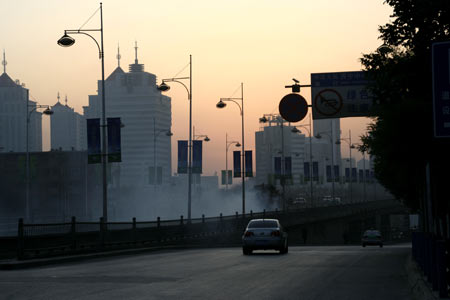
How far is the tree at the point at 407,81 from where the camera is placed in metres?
18.5

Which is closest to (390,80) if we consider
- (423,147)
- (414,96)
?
(414,96)

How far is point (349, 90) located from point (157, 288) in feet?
57.0

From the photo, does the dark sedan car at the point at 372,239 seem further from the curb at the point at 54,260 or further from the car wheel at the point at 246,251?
the car wheel at the point at 246,251

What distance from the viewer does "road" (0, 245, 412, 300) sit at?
54.6 ft

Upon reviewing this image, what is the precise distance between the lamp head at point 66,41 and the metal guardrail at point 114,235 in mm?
8791

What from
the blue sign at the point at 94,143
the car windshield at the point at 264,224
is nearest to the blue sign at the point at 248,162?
the blue sign at the point at 94,143

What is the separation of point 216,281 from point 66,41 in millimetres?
23671

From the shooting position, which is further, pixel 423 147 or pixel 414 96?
pixel 414 96

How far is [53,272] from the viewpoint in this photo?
24516 mm

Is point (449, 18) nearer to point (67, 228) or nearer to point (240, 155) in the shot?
point (67, 228)

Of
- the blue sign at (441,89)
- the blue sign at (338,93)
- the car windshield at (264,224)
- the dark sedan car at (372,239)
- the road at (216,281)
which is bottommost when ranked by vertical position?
the dark sedan car at (372,239)

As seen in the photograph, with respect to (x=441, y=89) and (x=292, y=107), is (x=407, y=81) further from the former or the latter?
(x=441, y=89)

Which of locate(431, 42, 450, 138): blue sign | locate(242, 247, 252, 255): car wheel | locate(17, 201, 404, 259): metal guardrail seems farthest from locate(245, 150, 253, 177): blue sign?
locate(431, 42, 450, 138): blue sign

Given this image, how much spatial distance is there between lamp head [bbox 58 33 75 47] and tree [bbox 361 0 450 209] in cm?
1962
